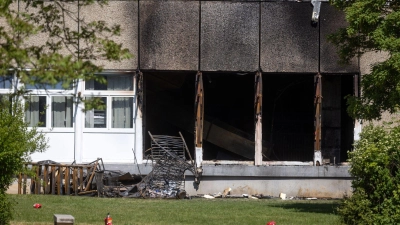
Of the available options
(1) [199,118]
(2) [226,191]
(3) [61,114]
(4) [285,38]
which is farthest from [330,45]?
(3) [61,114]

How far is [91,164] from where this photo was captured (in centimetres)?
2316

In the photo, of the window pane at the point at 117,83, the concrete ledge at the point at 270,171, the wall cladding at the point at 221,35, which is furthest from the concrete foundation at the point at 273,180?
the wall cladding at the point at 221,35

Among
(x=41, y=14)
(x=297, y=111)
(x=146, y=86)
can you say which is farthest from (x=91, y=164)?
(x=41, y=14)

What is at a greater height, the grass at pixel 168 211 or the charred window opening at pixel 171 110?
the charred window opening at pixel 171 110

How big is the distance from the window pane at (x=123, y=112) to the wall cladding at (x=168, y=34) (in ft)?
4.42

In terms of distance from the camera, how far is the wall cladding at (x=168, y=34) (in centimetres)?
2375

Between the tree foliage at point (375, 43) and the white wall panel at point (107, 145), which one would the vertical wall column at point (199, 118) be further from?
the tree foliage at point (375, 43)

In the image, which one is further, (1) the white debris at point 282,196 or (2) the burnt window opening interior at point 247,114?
(2) the burnt window opening interior at point 247,114

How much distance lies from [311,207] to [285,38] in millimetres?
6418

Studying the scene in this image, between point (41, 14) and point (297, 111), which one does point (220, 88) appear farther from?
point (41, 14)

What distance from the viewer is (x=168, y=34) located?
77.9ft

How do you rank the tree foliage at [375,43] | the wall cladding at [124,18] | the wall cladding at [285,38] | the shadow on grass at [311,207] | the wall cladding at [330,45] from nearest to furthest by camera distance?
the tree foliage at [375,43] < the shadow on grass at [311,207] < the wall cladding at [124,18] < the wall cladding at [285,38] < the wall cladding at [330,45]

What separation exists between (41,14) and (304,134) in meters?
19.8

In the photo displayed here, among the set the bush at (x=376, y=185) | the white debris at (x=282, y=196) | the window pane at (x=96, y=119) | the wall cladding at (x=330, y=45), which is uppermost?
the wall cladding at (x=330, y=45)
